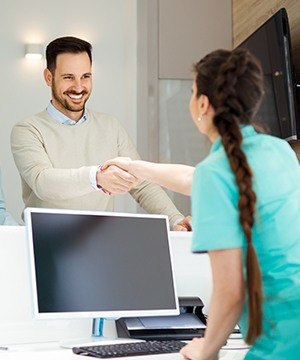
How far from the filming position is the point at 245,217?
1485 mm

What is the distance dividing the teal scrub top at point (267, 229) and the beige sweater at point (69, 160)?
148 cm

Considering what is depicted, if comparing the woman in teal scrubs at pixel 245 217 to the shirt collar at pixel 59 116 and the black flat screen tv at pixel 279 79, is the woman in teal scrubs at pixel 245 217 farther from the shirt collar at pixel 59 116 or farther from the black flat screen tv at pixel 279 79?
the black flat screen tv at pixel 279 79

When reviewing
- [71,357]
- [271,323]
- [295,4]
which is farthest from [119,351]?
[295,4]

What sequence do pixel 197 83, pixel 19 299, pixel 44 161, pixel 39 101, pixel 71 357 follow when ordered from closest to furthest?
pixel 197 83 → pixel 71 357 → pixel 19 299 → pixel 44 161 → pixel 39 101

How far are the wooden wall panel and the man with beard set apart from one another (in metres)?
1.15

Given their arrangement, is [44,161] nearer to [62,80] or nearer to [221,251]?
[62,80]

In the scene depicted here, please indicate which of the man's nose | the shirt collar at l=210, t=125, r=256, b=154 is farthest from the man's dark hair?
the shirt collar at l=210, t=125, r=256, b=154

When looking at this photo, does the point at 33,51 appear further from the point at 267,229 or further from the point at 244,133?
the point at 267,229

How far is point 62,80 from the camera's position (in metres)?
3.59

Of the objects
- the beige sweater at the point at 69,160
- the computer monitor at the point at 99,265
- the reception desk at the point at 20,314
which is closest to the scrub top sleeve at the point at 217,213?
the computer monitor at the point at 99,265

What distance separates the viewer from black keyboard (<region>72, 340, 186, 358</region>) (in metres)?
2.18

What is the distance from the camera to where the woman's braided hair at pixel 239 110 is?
4.81ft

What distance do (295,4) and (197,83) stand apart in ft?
9.09

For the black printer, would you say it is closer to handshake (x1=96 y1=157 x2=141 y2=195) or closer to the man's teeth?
handshake (x1=96 y1=157 x2=141 y2=195)
